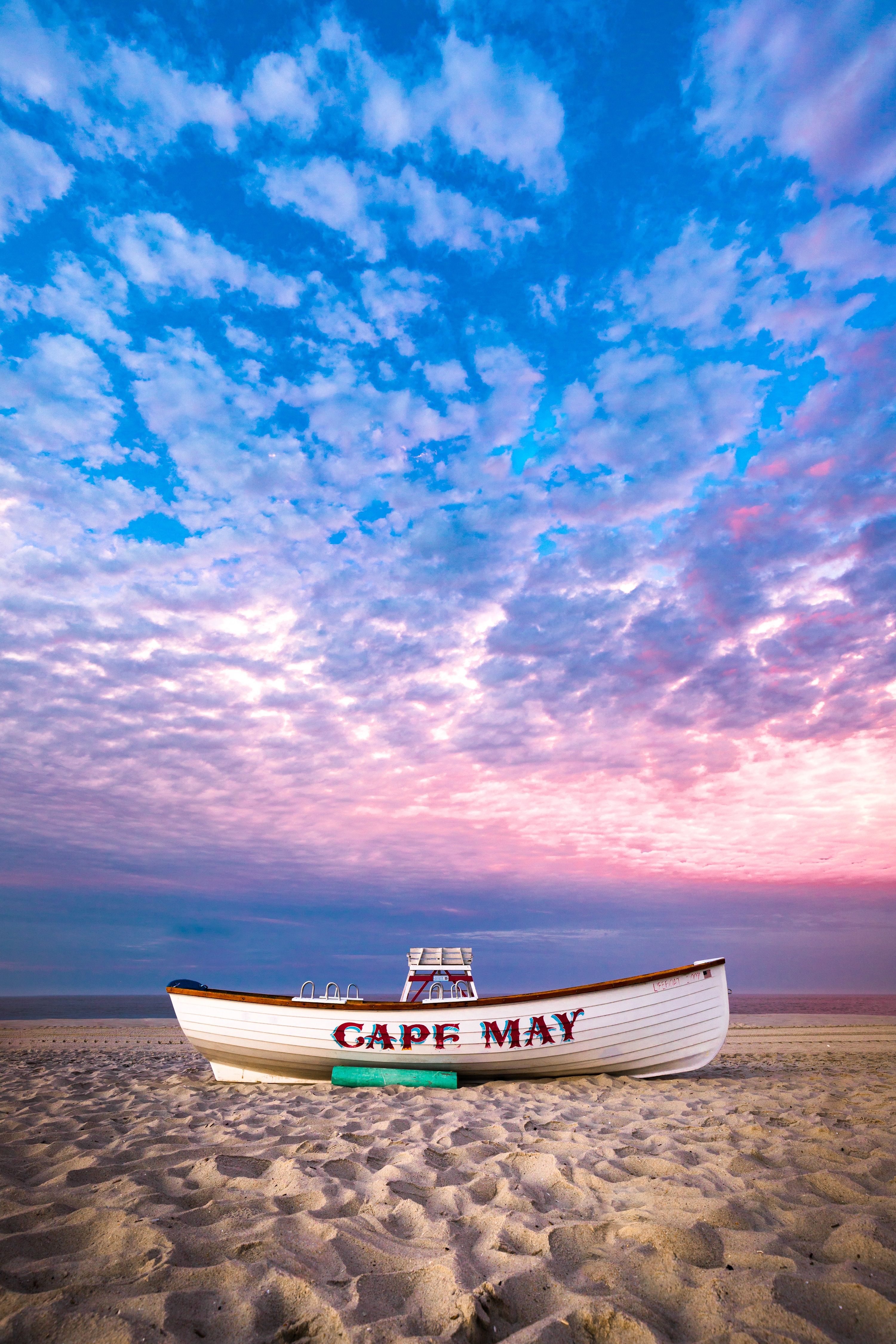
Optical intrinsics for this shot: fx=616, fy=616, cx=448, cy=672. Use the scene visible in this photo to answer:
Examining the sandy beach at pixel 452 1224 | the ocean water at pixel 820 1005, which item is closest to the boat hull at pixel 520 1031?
the sandy beach at pixel 452 1224

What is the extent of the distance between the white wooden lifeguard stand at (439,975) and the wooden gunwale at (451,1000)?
2305 millimetres

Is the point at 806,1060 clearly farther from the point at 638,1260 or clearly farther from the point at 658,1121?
the point at 638,1260

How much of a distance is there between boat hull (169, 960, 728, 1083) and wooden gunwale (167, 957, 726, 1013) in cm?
2

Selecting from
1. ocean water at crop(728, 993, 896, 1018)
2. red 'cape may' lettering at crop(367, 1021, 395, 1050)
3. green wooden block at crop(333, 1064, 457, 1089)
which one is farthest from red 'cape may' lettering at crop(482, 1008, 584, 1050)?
ocean water at crop(728, 993, 896, 1018)

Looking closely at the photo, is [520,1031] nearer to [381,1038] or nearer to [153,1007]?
[381,1038]

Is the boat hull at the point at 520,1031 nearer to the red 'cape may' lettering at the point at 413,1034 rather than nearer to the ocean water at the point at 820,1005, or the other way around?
the red 'cape may' lettering at the point at 413,1034

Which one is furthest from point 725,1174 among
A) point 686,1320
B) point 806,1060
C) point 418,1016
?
point 806,1060

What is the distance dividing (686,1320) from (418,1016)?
6298mm

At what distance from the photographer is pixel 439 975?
36.3 ft

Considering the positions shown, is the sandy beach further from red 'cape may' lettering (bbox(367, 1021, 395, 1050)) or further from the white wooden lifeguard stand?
the white wooden lifeguard stand

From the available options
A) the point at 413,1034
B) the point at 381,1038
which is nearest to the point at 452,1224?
the point at 413,1034

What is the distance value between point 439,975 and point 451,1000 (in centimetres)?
292

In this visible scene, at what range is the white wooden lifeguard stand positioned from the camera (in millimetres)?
10898

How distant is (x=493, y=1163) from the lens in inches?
182
